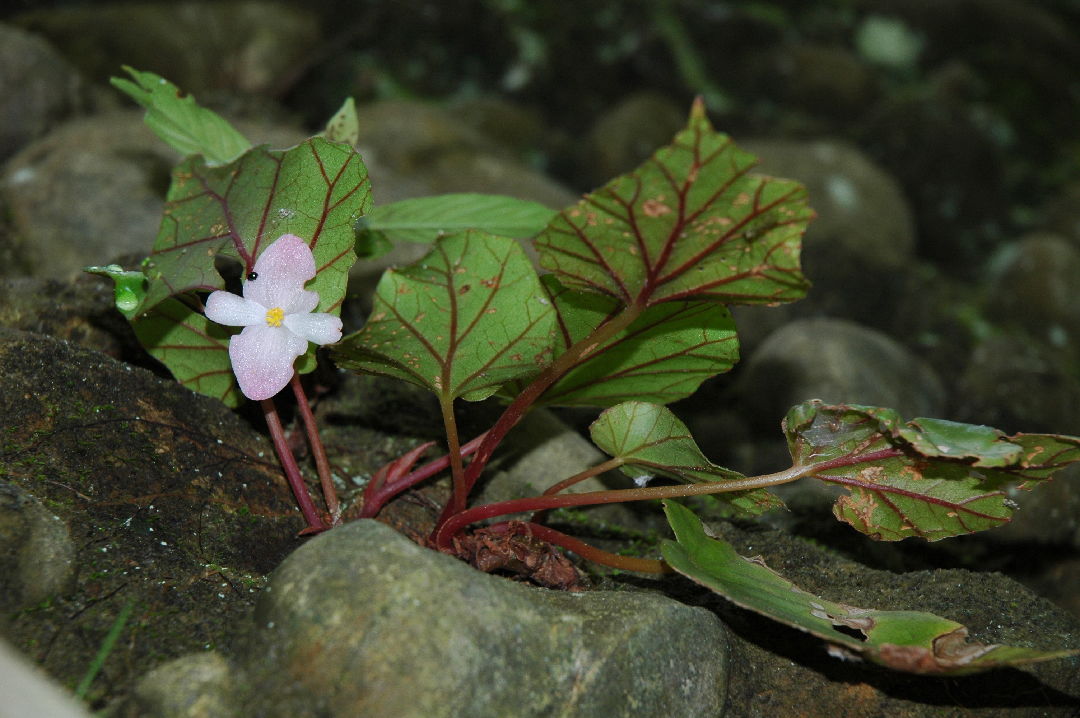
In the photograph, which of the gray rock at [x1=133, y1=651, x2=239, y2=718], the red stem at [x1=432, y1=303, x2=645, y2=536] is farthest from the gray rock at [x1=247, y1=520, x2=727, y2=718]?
the red stem at [x1=432, y1=303, x2=645, y2=536]

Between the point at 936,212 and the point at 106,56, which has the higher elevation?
the point at 106,56

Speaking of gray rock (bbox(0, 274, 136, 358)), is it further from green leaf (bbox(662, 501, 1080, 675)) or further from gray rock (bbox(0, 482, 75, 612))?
green leaf (bbox(662, 501, 1080, 675))

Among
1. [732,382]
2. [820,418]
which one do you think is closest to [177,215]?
[820,418]

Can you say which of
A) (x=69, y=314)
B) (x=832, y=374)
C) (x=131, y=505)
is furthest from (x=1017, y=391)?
(x=69, y=314)

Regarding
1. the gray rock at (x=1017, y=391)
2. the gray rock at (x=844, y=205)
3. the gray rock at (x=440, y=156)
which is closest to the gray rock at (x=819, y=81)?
the gray rock at (x=844, y=205)

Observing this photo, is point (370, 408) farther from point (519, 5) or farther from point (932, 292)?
point (519, 5)

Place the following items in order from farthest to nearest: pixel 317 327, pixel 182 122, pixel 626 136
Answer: pixel 626 136
pixel 182 122
pixel 317 327

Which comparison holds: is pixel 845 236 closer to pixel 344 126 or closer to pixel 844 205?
pixel 844 205

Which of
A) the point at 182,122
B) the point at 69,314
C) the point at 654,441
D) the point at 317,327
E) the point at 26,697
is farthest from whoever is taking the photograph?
the point at 69,314
